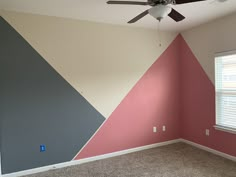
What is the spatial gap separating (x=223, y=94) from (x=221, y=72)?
0.41 metres

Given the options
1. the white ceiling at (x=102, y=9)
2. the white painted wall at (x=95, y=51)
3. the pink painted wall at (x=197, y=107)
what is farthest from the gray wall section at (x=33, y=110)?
the pink painted wall at (x=197, y=107)

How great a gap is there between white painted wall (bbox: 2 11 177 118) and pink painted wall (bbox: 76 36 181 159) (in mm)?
182

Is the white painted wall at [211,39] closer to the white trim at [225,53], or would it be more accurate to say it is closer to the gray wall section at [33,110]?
the white trim at [225,53]

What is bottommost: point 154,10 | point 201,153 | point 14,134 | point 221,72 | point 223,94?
point 201,153

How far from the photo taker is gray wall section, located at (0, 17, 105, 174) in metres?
2.88

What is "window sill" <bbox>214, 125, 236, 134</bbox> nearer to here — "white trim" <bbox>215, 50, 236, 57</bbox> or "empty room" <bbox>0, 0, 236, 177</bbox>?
"empty room" <bbox>0, 0, 236, 177</bbox>

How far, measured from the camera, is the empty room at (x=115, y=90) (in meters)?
2.91

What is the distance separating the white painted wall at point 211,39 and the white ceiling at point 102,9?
173 millimetres

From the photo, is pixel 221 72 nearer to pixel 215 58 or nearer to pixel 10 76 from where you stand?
pixel 215 58

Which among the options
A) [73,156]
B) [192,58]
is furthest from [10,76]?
[192,58]

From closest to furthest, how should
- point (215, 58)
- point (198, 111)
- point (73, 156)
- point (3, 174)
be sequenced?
point (3, 174) < point (73, 156) < point (215, 58) < point (198, 111)

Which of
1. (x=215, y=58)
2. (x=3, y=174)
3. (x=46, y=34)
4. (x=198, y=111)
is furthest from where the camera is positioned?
(x=198, y=111)

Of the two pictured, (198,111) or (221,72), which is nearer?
(221,72)

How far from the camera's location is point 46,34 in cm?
312
